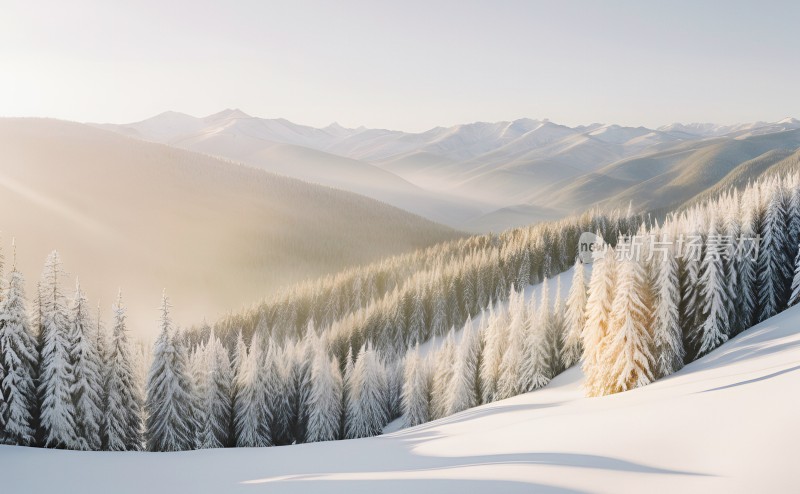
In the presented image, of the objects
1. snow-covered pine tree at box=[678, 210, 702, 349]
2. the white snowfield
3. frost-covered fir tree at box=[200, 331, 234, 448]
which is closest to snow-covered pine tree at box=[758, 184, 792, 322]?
snow-covered pine tree at box=[678, 210, 702, 349]

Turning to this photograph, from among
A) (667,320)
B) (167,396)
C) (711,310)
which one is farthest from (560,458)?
(167,396)

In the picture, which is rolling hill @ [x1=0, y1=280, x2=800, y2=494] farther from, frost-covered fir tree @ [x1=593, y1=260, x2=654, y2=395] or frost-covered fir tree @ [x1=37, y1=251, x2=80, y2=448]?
frost-covered fir tree @ [x1=37, y1=251, x2=80, y2=448]

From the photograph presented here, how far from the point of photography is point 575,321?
1720 inches

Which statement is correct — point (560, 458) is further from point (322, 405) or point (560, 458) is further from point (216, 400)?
point (322, 405)

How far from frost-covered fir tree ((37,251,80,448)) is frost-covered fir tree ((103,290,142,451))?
9.99 ft

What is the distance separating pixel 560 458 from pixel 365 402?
40.9 meters

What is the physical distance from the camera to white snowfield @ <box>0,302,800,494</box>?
34.0 feet

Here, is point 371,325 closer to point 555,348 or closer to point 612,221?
point 555,348

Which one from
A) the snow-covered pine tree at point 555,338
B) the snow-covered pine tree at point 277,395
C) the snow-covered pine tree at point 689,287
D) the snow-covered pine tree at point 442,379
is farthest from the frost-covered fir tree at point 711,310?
the snow-covered pine tree at point 277,395

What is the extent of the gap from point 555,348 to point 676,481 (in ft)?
126

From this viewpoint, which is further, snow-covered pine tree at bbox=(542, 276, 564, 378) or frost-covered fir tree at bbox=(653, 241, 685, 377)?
snow-covered pine tree at bbox=(542, 276, 564, 378)

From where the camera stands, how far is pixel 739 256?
3656cm

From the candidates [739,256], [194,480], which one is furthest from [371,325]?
[194,480]

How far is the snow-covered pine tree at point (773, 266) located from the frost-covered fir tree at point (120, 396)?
48.4 metres
